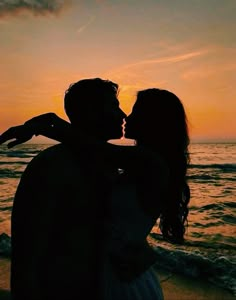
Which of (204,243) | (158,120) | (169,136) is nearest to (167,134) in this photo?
(169,136)

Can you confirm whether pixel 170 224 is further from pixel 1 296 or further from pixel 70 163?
pixel 1 296

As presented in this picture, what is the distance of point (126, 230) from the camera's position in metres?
1.83

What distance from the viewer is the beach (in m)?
4.58

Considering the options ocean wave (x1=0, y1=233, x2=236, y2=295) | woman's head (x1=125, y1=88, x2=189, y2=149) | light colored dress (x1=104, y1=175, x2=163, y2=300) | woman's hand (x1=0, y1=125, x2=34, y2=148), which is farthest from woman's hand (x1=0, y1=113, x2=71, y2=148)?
ocean wave (x1=0, y1=233, x2=236, y2=295)

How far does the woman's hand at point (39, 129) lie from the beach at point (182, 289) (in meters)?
3.36

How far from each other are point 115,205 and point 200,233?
289 inches

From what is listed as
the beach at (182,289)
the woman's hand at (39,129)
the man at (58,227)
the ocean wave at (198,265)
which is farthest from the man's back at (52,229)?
the ocean wave at (198,265)

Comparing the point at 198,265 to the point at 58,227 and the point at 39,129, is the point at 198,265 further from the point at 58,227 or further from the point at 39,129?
the point at 39,129

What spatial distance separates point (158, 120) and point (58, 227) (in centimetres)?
105

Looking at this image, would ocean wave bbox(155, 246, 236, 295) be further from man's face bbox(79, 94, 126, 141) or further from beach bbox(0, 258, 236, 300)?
man's face bbox(79, 94, 126, 141)

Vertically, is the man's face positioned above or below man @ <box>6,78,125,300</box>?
above

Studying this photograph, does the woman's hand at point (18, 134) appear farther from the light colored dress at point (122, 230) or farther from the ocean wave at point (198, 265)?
the ocean wave at point (198, 265)

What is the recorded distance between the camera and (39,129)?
1.71 m

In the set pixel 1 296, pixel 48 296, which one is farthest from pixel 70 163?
pixel 1 296
